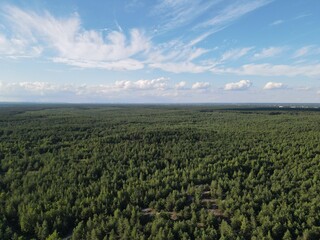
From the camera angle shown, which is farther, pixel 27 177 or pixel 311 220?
pixel 27 177

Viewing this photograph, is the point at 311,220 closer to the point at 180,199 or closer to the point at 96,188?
the point at 180,199

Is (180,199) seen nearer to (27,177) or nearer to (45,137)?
(27,177)

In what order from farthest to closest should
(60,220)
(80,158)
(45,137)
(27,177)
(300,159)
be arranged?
(45,137), (80,158), (300,159), (27,177), (60,220)

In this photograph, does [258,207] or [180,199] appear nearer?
[258,207]

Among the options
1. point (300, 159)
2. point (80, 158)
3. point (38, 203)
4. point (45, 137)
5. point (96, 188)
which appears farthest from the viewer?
point (45, 137)

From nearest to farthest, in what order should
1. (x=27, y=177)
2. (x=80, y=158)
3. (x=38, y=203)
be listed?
(x=38, y=203) → (x=27, y=177) → (x=80, y=158)

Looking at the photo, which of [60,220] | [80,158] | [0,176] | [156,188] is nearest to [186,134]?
[80,158]

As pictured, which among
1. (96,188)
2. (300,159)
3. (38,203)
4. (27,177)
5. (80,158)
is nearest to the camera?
(38,203)

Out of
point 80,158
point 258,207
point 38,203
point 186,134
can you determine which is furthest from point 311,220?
point 186,134
